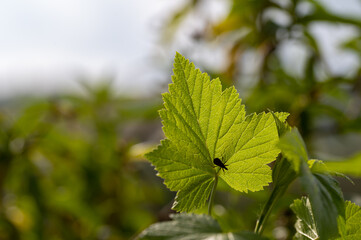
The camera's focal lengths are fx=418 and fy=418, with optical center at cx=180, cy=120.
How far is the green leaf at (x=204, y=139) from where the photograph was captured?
0.28 m

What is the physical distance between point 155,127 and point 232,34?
0.95m

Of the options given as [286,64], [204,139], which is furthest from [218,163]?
[286,64]

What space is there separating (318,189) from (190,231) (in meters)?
0.08

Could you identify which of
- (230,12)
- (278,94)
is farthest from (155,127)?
(278,94)

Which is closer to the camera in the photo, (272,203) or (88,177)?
(272,203)

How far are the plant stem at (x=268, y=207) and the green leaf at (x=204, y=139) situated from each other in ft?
0.04

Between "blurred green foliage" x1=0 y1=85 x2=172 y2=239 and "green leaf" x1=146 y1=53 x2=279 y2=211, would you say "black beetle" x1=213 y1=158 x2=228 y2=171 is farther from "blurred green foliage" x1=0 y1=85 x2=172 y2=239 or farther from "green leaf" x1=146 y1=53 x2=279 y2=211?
"blurred green foliage" x1=0 y1=85 x2=172 y2=239

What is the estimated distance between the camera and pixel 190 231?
0.80ft

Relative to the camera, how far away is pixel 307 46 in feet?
3.27

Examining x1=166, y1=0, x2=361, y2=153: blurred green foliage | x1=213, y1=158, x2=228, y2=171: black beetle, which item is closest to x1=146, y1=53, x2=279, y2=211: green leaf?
x1=213, y1=158, x2=228, y2=171: black beetle

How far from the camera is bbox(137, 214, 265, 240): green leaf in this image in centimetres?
24

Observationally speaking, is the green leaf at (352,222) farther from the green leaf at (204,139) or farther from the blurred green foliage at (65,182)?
the blurred green foliage at (65,182)

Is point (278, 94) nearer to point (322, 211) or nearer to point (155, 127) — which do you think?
point (322, 211)

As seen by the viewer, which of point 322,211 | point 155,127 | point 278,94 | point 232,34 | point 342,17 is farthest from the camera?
point 155,127
